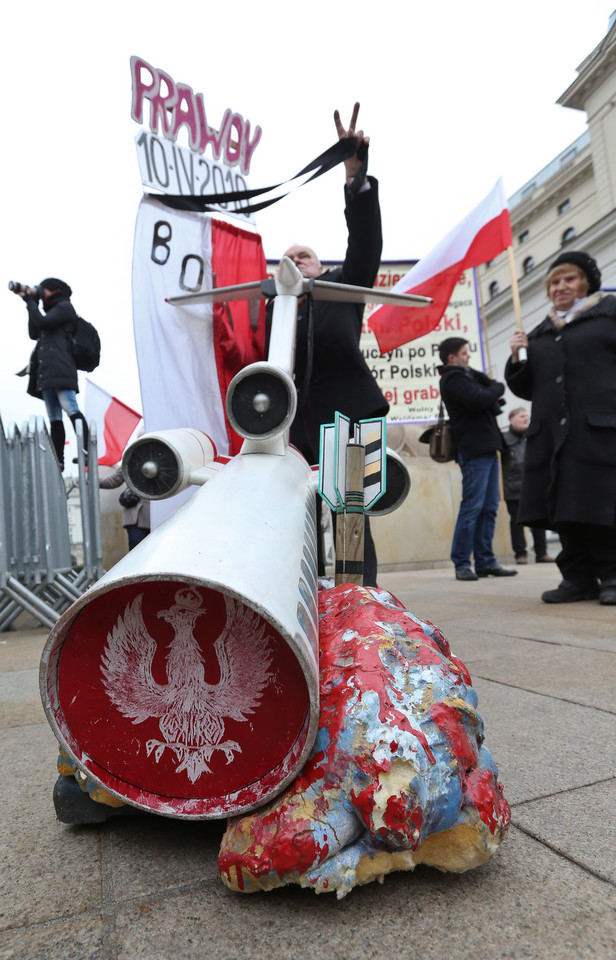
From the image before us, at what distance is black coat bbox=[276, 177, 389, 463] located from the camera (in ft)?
8.90

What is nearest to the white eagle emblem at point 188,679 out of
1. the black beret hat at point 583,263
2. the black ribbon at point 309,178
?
the black ribbon at point 309,178

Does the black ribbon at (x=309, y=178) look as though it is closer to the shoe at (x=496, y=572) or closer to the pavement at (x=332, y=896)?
the pavement at (x=332, y=896)

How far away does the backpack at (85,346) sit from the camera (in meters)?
5.45

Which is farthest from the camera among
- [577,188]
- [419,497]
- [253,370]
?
[577,188]

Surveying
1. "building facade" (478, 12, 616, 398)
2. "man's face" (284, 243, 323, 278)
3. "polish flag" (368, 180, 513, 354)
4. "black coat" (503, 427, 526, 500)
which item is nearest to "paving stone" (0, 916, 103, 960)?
"man's face" (284, 243, 323, 278)

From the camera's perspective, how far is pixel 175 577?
3.04 ft

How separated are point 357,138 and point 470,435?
11.9 feet

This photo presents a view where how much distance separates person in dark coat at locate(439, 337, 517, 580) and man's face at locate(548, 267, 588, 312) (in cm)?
174

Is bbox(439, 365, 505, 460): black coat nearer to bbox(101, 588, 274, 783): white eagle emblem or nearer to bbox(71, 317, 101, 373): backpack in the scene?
bbox(71, 317, 101, 373): backpack

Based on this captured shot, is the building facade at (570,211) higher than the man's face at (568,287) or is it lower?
higher

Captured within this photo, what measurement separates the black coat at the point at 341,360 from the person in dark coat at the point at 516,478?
471 centimetres

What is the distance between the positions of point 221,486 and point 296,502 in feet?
0.65

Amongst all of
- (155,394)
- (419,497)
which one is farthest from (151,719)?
(419,497)

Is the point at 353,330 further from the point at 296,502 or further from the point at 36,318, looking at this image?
the point at 36,318
